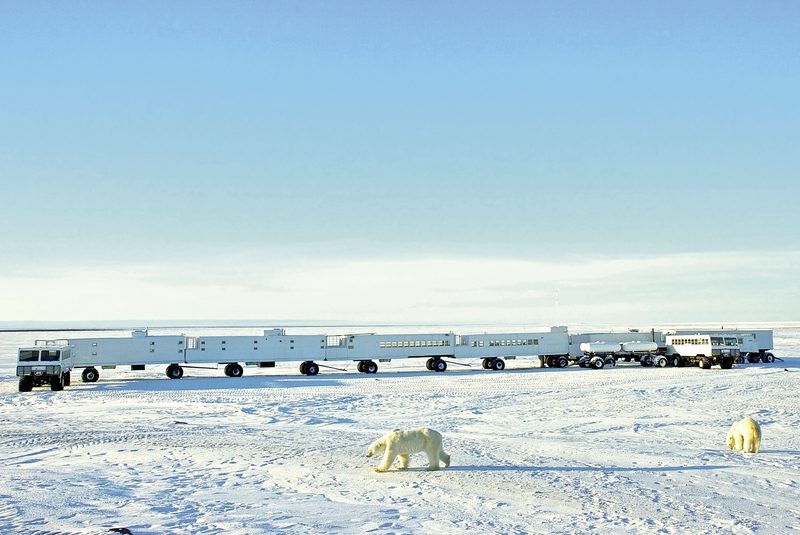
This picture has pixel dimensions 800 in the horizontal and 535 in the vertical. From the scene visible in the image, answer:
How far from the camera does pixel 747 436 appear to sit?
704 inches

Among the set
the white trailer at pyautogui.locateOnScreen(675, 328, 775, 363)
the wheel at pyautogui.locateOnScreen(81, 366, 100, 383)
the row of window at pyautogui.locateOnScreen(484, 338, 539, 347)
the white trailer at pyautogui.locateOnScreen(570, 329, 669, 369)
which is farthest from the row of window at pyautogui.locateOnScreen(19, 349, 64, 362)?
the white trailer at pyautogui.locateOnScreen(675, 328, 775, 363)

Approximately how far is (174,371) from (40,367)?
9.00 metres

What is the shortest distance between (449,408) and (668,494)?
48.5 ft

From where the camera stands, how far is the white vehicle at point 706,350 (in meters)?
49.7

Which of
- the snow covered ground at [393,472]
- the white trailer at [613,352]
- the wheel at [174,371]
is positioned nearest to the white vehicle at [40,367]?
the snow covered ground at [393,472]

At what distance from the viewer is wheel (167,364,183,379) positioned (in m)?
43.7

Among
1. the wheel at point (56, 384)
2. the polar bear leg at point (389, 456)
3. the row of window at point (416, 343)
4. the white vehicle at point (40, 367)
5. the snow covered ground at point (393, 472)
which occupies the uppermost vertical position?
the row of window at point (416, 343)

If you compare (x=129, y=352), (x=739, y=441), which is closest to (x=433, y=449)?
(x=739, y=441)

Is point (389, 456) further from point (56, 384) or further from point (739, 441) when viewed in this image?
point (56, 384)

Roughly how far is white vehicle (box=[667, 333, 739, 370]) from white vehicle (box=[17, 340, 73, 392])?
124 ft

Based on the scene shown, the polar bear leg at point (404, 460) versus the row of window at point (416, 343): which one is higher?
the row of window at point (416, 343)

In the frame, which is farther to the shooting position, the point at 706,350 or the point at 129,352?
the point at 706,350

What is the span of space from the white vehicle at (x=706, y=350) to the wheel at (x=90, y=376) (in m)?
36.4

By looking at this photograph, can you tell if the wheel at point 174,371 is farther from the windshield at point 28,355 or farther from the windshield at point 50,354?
the windshield at point 28,355
